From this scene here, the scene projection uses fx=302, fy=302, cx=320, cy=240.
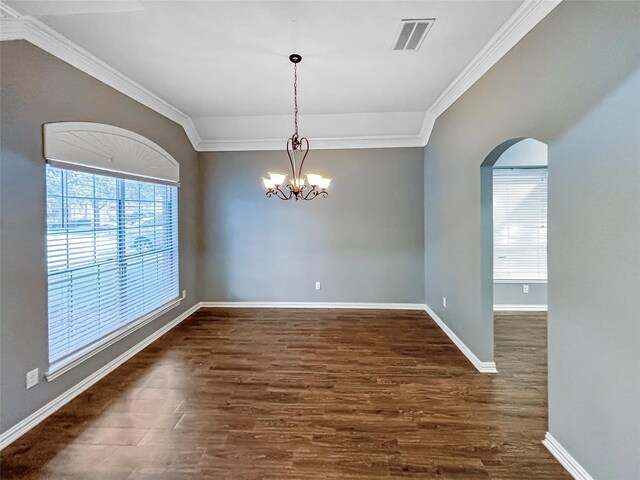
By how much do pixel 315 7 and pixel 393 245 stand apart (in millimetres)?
3589

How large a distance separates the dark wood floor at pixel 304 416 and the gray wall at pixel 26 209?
1.19ft

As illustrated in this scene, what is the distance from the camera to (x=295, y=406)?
2.46 m

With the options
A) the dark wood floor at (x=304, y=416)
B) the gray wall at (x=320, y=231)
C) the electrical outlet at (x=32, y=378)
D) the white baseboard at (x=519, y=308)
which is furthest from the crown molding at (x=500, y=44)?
the electrical outlet at (x=32, y=378)

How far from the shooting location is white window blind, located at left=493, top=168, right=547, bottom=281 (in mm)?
4676

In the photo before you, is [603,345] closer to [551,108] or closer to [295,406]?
[551,108]

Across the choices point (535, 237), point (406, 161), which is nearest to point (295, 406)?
point (406, 161)

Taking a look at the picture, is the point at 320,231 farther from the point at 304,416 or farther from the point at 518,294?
the point at 518,294

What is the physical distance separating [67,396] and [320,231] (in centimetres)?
361

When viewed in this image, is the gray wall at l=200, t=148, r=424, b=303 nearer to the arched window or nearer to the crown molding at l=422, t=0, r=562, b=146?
the arched window

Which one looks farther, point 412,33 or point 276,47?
point 276,47

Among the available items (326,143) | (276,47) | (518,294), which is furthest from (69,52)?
(518,294)

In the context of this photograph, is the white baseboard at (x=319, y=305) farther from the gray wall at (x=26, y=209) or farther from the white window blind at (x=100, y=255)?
the gray wall at (x=26, y=209)

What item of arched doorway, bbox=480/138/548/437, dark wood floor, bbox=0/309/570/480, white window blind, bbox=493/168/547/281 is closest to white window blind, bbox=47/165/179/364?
dark wood floor, bbox=0/309/570/480

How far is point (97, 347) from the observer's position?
2865 millimetres
